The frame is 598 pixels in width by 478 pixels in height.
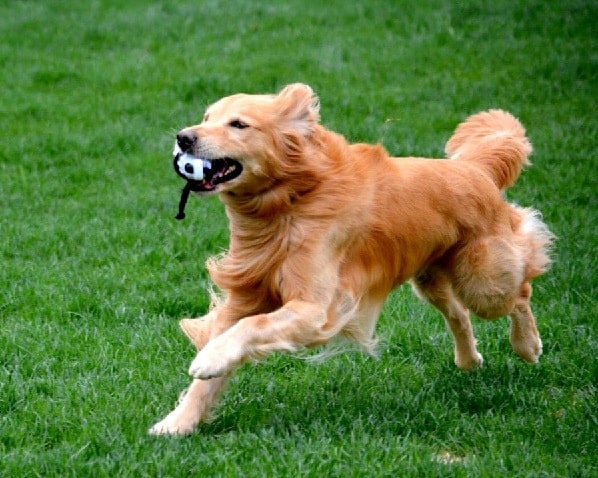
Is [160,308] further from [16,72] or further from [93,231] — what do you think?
[16,72]

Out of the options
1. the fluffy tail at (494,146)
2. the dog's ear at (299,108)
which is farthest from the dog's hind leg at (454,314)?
the dog's ear at (299,108)

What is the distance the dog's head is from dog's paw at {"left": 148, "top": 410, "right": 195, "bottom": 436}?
1.08 m

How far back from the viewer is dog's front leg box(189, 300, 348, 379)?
190 inches

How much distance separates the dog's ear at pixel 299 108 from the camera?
17.2 feet

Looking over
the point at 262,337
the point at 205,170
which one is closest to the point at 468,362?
the point at 262,337

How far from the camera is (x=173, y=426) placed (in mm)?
5188

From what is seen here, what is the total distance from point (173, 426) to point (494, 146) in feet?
8.29

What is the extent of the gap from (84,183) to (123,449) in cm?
553

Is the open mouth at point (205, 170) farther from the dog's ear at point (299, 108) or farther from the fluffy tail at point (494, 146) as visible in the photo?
the fluffy tail at point (494, 146)

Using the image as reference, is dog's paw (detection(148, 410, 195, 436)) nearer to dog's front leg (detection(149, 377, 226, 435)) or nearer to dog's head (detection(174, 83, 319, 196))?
dog's front leg (detection(149, 377, 226, 435))

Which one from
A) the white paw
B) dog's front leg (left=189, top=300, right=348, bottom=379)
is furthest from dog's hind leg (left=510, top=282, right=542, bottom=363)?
dog's front leg (left=189, top=300, right=348, bottom=379)

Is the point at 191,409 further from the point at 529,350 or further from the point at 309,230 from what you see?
the point at 529,350

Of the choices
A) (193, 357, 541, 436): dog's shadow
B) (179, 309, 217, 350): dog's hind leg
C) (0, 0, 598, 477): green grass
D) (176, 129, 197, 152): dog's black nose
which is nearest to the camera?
(176, 129, 197, 152): dog's black nose

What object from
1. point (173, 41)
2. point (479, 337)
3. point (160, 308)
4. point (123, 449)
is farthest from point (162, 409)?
point (173, 41)
